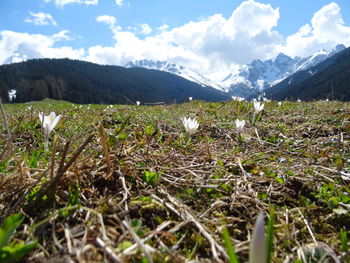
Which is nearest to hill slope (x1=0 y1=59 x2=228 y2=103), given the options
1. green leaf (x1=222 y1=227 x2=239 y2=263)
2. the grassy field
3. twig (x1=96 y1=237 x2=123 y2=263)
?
the grassy field

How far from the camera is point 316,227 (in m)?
1.38

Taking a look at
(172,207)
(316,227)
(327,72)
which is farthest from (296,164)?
(327,72)

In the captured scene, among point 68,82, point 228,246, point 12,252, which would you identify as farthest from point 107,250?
point 68,82

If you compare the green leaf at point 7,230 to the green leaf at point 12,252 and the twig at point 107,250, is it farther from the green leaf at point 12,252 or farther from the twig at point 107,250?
the twig at point 107,250

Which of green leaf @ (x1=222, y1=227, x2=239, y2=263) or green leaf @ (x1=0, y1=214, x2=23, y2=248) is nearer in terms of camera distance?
green leaf @ (x1=222, y1=227, x2=239, y2=263)

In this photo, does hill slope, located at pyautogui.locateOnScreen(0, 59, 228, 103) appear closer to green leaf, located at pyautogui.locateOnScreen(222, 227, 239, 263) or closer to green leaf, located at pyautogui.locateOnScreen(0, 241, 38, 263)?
green leaf, located at pyautogui.locateOnScreen(0, 241, 38, 263)

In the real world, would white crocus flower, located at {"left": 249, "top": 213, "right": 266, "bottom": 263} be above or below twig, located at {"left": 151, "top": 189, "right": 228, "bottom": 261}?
above

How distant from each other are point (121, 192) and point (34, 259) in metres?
0.55

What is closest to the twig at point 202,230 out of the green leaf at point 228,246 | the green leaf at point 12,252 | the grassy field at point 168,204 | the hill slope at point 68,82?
the grassy field at point 168,204

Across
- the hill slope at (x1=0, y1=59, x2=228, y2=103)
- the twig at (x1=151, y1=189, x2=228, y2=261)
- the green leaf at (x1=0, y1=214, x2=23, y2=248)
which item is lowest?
the twig at (x1=151, y1=189, x2=228, y2=261)

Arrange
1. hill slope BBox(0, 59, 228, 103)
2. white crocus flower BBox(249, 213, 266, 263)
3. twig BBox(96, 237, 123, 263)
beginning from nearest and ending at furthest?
white crocus flower BBox(249, 213, 266, 263), twig BBox(96, 237, 123, 263), hill slope BBox(0, 59, 228, 103)

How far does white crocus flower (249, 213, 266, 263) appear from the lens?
0.68m

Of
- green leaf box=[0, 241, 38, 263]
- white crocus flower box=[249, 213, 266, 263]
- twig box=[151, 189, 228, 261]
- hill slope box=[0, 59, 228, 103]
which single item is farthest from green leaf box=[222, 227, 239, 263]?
hill slope box=[0, 59, 228, 103]

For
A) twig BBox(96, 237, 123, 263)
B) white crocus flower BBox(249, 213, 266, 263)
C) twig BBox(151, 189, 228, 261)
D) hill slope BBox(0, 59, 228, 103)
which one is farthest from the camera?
hill slope BBox(0, 59, 228, 103)
